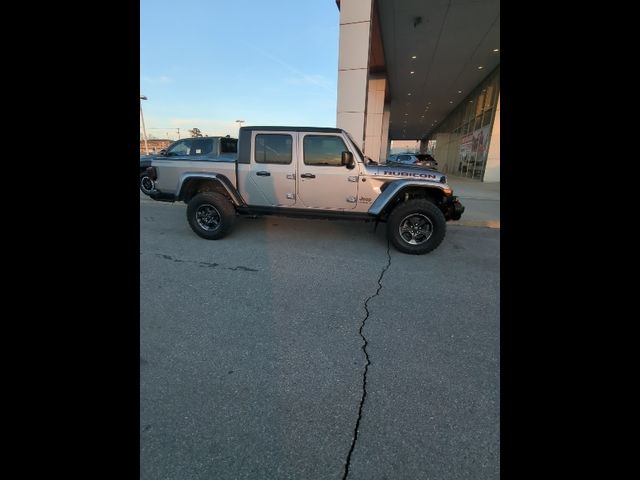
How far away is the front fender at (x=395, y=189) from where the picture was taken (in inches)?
175

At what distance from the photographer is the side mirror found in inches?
177

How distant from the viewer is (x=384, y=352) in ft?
7.70

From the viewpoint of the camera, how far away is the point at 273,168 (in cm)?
488

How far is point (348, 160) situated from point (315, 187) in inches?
27.6

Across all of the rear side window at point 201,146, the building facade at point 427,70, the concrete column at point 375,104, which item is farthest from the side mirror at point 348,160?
the concrete column at point 375,104

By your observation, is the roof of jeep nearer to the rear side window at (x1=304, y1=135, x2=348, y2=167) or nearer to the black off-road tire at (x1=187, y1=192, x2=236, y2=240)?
the rear side window at (x1=304, y1=135, x2=348, y2=167)

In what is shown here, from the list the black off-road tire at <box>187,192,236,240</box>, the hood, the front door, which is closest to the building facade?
the hood

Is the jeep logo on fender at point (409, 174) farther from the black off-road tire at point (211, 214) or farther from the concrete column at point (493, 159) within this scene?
the concrete column at point (493, 159)
